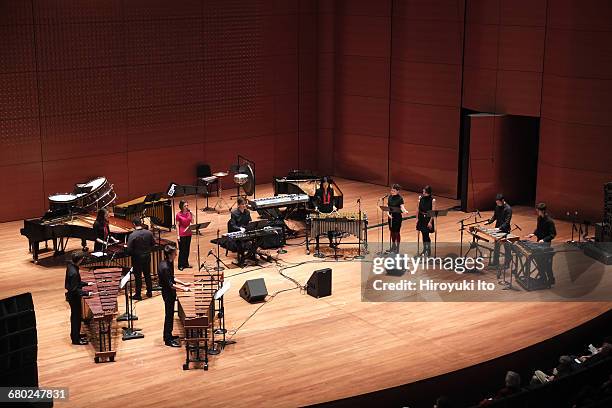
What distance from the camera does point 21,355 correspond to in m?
9.77

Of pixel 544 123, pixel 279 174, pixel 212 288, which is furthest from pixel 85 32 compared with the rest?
pixel 544 123

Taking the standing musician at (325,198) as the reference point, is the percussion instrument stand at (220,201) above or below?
below

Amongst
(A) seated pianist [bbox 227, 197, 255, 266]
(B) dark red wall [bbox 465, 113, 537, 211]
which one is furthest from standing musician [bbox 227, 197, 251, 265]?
(B) dark red wall [bbox 465, 113, 537, 211]

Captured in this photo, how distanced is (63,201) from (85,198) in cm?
67

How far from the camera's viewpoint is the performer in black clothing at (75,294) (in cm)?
1170

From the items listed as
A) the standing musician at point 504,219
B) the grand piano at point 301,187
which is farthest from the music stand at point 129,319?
the standing musician at point 504,219

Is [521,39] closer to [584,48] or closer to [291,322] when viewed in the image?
[584,48]

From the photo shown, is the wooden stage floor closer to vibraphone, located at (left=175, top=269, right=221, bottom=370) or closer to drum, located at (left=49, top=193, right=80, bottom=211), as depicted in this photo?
vibraphone, located at (left=175, top=269, right=221, bottom=370)

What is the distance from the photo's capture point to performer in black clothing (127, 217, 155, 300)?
13.2 metres

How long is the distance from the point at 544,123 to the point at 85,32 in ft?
27.8

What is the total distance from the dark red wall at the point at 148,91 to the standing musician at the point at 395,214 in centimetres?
560

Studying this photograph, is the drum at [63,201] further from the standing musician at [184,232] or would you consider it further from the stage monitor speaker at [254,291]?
the stage monitor speaker at [254,291]

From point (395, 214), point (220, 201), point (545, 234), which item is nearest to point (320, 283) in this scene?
point (395, 214)

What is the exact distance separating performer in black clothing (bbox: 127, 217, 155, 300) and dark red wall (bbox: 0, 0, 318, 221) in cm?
475
